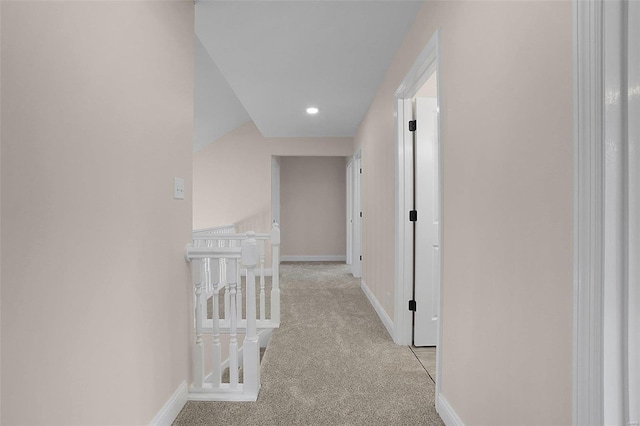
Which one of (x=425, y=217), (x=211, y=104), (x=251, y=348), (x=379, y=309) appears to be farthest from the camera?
(x=211, y=104)

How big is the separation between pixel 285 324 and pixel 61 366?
2269 millimetres

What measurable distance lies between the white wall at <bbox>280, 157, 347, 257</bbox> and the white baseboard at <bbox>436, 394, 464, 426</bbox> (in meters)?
5.34

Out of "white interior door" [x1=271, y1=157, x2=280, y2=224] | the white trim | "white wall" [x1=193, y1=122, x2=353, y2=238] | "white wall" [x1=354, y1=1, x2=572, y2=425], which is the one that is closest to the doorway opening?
"white wall" [x1=193, y1=122, x2=353, y2=238]

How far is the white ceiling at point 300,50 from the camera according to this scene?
207cm

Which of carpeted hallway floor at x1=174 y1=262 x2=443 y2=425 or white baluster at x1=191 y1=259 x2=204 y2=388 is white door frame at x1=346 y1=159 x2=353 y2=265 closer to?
carpeted hallway floor at x1=174 y1=262 x2=443 y2=425

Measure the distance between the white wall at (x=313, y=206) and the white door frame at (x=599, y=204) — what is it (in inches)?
246

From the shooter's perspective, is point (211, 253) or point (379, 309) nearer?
point (211, 253)

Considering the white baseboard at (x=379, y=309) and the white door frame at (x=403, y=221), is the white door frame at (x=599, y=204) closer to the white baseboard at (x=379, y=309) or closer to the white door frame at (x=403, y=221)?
the white door frame at (x=403, y=221)

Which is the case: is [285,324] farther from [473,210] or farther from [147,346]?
[473,210]

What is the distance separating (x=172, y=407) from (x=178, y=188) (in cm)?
109

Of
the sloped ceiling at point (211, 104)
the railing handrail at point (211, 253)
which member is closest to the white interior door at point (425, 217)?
the railing handrail at point (211, 253)

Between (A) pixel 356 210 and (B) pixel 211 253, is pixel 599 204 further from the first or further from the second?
(A) pixel 356 210

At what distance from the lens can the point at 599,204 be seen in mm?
756

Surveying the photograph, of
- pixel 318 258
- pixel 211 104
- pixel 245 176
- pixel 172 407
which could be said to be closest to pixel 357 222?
pixel 318 258
